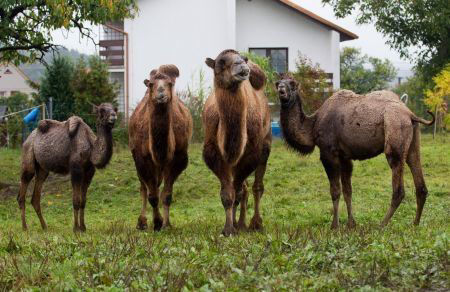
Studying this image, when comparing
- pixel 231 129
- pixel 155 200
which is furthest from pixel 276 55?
pixel 231 129

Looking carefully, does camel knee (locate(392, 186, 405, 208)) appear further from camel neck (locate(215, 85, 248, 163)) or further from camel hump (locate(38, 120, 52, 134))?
camel hump (locate(38, 120, 52, 134))

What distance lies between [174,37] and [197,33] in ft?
3.68

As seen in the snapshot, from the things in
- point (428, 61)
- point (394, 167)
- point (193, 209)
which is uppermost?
point (428, 61)

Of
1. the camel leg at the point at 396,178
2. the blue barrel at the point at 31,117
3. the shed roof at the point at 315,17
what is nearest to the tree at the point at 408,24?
the shed roof at the point at 315,17

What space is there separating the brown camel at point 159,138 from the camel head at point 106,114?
0.32 metres

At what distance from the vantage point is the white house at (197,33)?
43.3m

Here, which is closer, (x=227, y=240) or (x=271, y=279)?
(x=271, y=279)

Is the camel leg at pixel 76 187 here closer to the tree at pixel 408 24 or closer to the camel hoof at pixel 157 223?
the camel hoof at pixel 157 223

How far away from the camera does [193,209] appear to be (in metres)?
17.8

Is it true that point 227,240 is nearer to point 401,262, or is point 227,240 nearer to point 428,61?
point 401,262

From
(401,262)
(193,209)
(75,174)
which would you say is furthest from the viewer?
(193,209)

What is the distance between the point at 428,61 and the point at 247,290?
36.8m

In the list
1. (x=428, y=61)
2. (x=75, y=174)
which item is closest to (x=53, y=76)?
(x=428, y=61)

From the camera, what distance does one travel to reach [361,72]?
8131 cm
